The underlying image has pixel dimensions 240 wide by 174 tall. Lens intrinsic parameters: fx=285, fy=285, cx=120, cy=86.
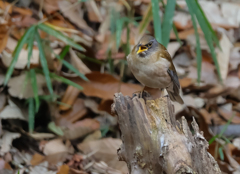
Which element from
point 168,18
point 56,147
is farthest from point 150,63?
point 56,147

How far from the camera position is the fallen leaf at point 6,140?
264cm

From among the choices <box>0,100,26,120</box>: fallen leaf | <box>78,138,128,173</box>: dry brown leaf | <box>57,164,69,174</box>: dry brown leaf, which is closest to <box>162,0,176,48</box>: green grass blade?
<box>78,138,128,173</box>: dry brown leaf

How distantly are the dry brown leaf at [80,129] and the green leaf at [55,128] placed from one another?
55mm

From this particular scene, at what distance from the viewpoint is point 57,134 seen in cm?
306

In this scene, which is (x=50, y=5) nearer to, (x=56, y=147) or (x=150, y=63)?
(x=56, y=147)

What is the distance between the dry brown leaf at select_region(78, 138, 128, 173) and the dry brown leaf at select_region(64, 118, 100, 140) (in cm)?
14

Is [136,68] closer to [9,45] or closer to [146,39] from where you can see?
[146,39]

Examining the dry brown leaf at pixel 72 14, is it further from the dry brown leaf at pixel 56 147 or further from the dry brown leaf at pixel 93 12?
the dry brown leaf at pixel 56 147

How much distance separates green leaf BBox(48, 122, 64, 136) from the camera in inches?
119

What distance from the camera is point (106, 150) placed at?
111 inches

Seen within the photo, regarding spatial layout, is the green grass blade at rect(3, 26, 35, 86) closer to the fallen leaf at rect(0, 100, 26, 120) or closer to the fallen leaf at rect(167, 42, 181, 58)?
the fallen leaf at rect(0, 100, 26, 120)

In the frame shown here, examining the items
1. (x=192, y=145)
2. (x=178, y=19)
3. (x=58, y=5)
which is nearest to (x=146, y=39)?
(x=192, y=145)

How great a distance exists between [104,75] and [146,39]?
1.22 metres

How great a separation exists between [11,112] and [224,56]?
294 centimetres
